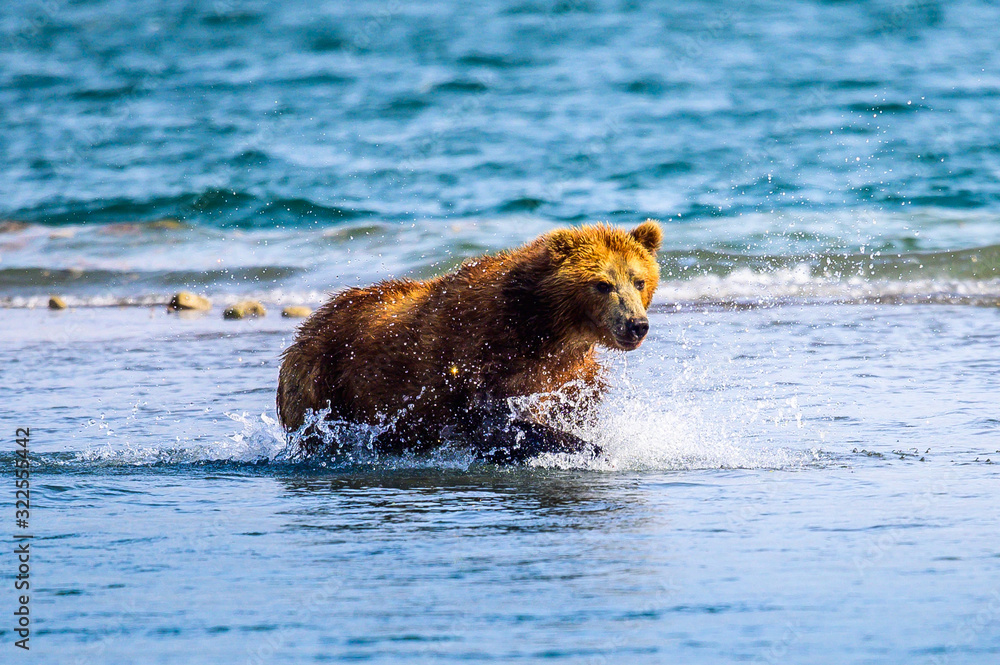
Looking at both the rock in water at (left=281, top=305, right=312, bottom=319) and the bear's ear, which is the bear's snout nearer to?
the bear's ear

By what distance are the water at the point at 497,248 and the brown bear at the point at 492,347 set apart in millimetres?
194

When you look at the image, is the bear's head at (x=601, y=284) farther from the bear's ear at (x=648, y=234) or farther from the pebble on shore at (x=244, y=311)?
the pebble on shore at (x=244, y=311)

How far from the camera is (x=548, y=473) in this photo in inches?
227

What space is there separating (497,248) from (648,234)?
739cm

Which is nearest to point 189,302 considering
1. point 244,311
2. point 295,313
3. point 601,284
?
point 244,311

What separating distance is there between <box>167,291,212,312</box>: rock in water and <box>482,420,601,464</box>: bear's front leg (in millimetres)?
6514

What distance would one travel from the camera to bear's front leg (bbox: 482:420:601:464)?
5938 millimetres

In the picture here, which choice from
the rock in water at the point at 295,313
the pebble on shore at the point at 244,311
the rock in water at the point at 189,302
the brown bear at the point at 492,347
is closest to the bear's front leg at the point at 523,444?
the brown bear at the point at 492,347

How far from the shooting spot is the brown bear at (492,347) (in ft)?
19.6

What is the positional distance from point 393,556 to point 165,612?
0.83m

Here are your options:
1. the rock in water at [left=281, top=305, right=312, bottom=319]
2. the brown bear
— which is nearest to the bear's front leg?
the brown bear

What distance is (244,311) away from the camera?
11234mm

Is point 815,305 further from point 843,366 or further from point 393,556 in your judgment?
point 393,556

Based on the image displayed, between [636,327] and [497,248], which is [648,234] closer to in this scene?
[636,327]
